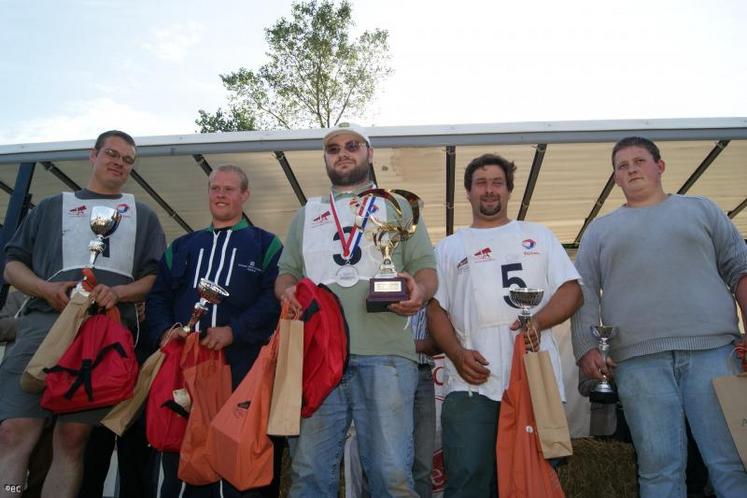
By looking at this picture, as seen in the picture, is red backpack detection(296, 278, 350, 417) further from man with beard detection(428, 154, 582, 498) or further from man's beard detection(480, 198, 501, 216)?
man's beard detection(480, 198, 501, 216)

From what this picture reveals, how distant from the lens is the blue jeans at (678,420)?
8.88 ft

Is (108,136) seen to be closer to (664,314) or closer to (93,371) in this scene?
(93,371)

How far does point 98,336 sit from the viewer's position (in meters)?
3.13

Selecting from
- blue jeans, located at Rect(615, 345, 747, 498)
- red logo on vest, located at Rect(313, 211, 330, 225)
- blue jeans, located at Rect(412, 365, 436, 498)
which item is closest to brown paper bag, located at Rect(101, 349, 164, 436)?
red logo on vest, located at Rect(313, 211, 330, 225)

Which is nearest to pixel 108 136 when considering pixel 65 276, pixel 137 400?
pixel 65 276

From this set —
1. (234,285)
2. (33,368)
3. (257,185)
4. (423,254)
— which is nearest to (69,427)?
(33,368)

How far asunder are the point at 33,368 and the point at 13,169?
306cm

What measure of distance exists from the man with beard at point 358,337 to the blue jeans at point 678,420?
1.19 metres

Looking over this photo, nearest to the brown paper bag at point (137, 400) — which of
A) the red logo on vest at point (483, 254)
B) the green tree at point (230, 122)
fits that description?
the red logo on vest at point (483, 254)

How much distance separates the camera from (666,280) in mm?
3010

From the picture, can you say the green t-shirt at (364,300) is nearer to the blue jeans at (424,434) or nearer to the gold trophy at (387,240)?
the gold trophy at (387,240)

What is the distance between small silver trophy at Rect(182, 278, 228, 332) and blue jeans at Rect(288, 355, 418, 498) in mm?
910

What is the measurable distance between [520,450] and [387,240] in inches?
45.4

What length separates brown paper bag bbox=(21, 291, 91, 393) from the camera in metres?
2.96
